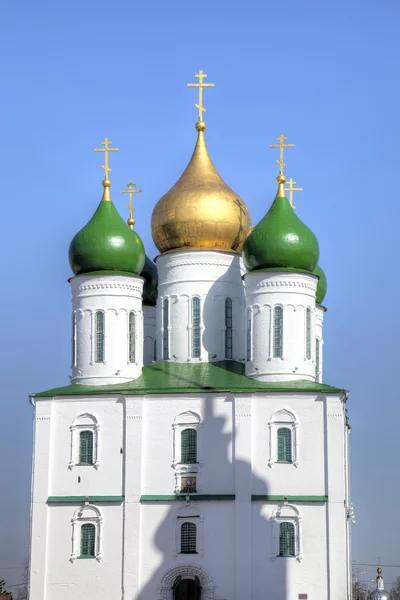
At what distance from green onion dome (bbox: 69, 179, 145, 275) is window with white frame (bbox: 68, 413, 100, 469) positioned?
14.0 ft

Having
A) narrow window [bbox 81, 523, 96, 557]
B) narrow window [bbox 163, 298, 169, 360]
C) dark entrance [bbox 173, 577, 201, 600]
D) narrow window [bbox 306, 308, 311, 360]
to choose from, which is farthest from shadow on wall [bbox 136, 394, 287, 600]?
narrow window [bbox 163, 298, 169, 360]

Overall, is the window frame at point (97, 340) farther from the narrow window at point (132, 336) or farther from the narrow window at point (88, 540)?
the narrow window at point (88, 540)

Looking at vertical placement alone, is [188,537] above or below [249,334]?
below

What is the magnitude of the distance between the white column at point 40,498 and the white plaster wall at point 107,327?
1582mm

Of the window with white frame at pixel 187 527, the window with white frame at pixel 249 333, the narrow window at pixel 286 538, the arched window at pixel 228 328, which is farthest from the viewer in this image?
A: the arched window at pixel 228 328

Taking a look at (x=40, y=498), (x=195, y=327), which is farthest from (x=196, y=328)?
(x=40, y=498)

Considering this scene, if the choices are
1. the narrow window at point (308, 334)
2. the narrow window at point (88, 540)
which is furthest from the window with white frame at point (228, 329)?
the narrow window at point (88, 540)

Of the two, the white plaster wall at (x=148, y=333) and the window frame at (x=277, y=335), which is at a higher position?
the white plaster wall at (x=148, y=333)

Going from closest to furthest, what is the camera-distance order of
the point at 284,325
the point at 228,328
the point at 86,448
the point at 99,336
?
the point at 86,448 < the point at 284,325 < the point at 99,336 < the point at 228,328

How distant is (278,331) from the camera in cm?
3775

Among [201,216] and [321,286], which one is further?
[321,286]

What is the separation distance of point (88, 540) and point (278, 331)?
760 cm

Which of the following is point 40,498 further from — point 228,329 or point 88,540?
point 228,329

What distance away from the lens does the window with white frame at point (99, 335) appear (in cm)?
3812
